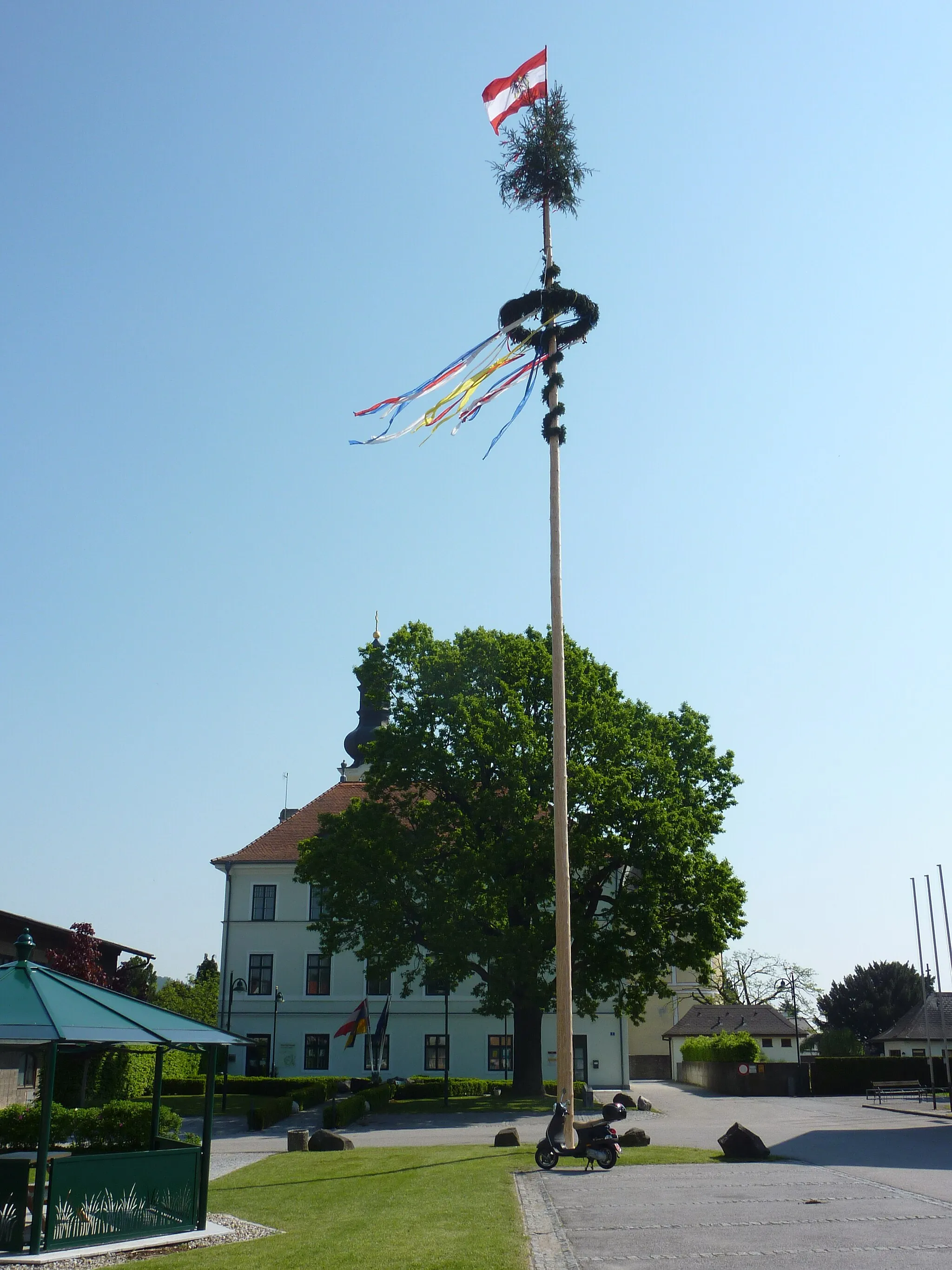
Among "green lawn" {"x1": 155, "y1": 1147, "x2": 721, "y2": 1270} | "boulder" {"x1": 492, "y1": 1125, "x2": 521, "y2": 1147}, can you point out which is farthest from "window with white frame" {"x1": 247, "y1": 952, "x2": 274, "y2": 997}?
"boulder" {"x1": 492, "y1": 1125, "x2": 521, "y2": 1147}

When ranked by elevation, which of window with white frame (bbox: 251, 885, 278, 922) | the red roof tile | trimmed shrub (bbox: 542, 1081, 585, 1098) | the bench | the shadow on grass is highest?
the red roof tile

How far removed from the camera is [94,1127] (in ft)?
54.2

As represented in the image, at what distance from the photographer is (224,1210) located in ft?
53.0

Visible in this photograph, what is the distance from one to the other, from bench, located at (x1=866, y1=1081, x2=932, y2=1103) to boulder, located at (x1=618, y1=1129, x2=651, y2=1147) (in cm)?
2198

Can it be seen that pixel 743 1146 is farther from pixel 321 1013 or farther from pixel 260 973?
pixel 260 973

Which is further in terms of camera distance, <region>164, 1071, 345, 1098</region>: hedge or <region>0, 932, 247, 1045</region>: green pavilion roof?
<region>164, 1071, 345, 1098</region>: hedge

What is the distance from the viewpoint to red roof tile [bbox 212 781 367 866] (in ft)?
184

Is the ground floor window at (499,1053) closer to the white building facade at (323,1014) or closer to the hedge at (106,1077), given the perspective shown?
the white building facade at (323,1014)

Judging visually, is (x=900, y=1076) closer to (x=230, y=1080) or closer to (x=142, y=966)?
(x=230, y=1080)

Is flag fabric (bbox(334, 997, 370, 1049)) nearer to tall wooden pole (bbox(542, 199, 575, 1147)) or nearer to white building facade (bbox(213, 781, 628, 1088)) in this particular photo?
white building facade (bbox(213, 781, 628, 1088))

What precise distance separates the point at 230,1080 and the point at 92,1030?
35.1 metres

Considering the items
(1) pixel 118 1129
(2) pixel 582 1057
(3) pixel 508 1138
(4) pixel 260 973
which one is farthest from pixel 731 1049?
(1) pixel 118 1129

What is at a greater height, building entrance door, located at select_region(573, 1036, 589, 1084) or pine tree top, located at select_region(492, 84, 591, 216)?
pine tree top, located at select_region(492, 84, 591, 216)

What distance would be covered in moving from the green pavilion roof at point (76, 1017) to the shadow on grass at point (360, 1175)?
4.56 meters
